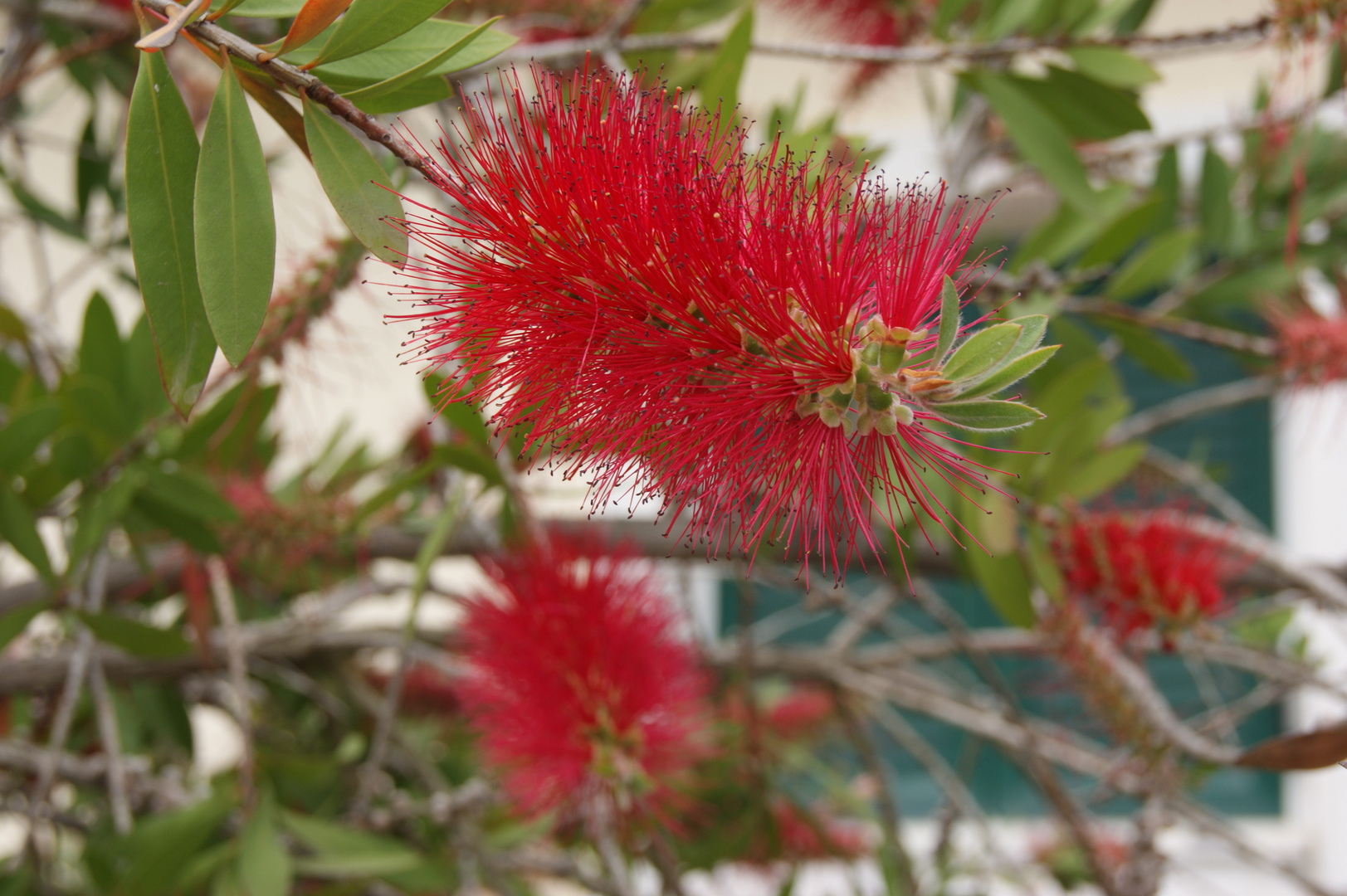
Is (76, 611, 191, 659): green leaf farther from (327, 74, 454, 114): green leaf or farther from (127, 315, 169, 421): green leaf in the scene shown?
(327, 74, 454, 114): green leaf

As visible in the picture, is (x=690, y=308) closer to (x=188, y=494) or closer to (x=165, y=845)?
(x=188, y=494)

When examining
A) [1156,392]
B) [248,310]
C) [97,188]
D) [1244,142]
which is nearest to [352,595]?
[97,188]

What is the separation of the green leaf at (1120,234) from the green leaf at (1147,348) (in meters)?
0.05

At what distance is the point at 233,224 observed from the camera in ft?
0.91

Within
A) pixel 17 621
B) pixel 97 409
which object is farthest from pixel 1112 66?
pixel 17 621

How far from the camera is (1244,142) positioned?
895mm

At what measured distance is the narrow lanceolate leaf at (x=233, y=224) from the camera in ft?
0.88

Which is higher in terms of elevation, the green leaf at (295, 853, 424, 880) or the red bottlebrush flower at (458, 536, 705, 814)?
the red bottlebrush flower at (458, 536, 705, 814)

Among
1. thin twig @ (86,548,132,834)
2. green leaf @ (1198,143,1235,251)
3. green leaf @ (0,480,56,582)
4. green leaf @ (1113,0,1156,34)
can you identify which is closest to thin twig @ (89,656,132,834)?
thin twig @ (86,548,132,834)

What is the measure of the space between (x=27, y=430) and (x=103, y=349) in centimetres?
6

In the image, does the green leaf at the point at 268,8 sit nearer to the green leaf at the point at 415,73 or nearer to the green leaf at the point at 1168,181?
the green leaf at the point at 415,73

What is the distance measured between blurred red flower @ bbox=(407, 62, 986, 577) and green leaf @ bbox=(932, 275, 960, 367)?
0.01 m

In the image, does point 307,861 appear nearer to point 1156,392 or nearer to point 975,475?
point 975,475

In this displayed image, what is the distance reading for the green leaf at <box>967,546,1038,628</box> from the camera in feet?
1.78
